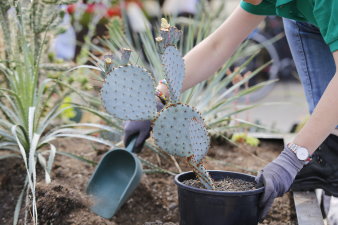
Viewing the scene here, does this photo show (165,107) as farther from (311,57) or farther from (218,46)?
(311,57)

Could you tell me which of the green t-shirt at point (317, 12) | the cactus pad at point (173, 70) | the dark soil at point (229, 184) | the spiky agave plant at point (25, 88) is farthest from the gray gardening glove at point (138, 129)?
the green t-shirt at point (317, 12)

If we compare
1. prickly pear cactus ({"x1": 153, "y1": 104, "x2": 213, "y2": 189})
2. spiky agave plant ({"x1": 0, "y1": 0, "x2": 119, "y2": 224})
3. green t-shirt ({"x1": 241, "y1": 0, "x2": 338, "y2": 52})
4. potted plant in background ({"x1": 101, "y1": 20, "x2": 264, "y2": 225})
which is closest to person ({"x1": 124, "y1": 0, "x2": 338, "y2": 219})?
green t-shirt ({"x1": 241, "y1": 0, "x2": 338, "y2": 52})

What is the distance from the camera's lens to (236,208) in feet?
4.48

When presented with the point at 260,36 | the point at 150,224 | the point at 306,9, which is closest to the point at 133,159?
the point at 150,224

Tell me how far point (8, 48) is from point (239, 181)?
1.12 metres

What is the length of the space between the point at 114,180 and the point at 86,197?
0.61 ft

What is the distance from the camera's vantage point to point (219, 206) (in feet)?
4.47

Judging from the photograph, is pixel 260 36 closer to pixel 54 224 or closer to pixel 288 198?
pixel 288 198

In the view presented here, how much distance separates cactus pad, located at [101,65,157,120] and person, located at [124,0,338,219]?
393 mm

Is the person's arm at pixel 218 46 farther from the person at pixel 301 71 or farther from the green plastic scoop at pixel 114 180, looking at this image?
the green plastic scoop at pixel 114 180

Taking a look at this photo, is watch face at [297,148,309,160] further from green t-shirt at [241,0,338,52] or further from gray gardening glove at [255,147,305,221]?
green t-shirt at [241,0,338,52]

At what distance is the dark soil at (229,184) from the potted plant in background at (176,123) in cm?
6

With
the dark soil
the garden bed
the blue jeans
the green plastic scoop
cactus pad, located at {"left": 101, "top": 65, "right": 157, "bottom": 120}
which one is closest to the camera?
cactus pad, located at {"left": 101, "top": 65, "right": 157, "bottom": 120}

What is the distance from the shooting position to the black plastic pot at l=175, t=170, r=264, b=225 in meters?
1.35
